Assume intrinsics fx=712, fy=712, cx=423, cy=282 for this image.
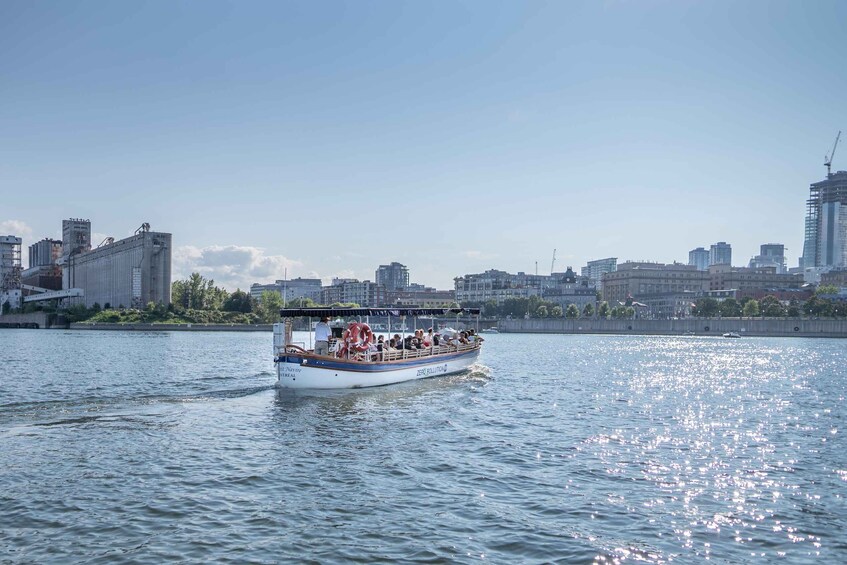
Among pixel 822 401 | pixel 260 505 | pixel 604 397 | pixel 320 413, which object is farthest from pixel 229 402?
pixel 822 401

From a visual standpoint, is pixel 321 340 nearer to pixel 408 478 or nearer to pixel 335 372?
pixel 335 372

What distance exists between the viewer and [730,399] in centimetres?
5128

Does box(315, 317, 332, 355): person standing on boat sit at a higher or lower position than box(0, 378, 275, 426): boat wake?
higher

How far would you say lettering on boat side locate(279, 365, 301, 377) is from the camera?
151 ft

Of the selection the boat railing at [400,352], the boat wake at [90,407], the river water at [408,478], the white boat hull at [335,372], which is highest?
the boat railing at [400,352]

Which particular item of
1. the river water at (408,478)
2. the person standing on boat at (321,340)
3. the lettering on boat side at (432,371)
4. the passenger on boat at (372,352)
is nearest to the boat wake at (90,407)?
the river water at (408,478)

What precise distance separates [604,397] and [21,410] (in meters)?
36.2

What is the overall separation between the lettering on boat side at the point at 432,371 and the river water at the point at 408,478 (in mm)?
9973

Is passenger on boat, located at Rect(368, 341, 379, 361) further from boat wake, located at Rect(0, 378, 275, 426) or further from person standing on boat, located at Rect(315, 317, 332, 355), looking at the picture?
boat wake, located at Rect(0, 378, 275, 426)

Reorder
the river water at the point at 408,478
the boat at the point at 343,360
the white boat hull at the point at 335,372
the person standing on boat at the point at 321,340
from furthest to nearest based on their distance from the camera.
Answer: the person standing on boat at the point at 321,340
the boat at the point at 343,360
the white boat hull at the point at 335,372
the river water at the point at 408,478

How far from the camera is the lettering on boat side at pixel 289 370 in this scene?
151 ft

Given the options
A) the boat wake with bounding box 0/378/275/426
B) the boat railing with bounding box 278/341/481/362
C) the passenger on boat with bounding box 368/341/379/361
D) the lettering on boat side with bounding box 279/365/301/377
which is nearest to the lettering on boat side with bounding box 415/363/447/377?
the boat railing with bounding box 278/341/481/362

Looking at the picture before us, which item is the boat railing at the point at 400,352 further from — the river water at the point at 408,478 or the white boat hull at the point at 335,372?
the river water at the point at 408,478

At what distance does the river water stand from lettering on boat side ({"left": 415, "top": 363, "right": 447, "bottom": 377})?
9.97 meters
